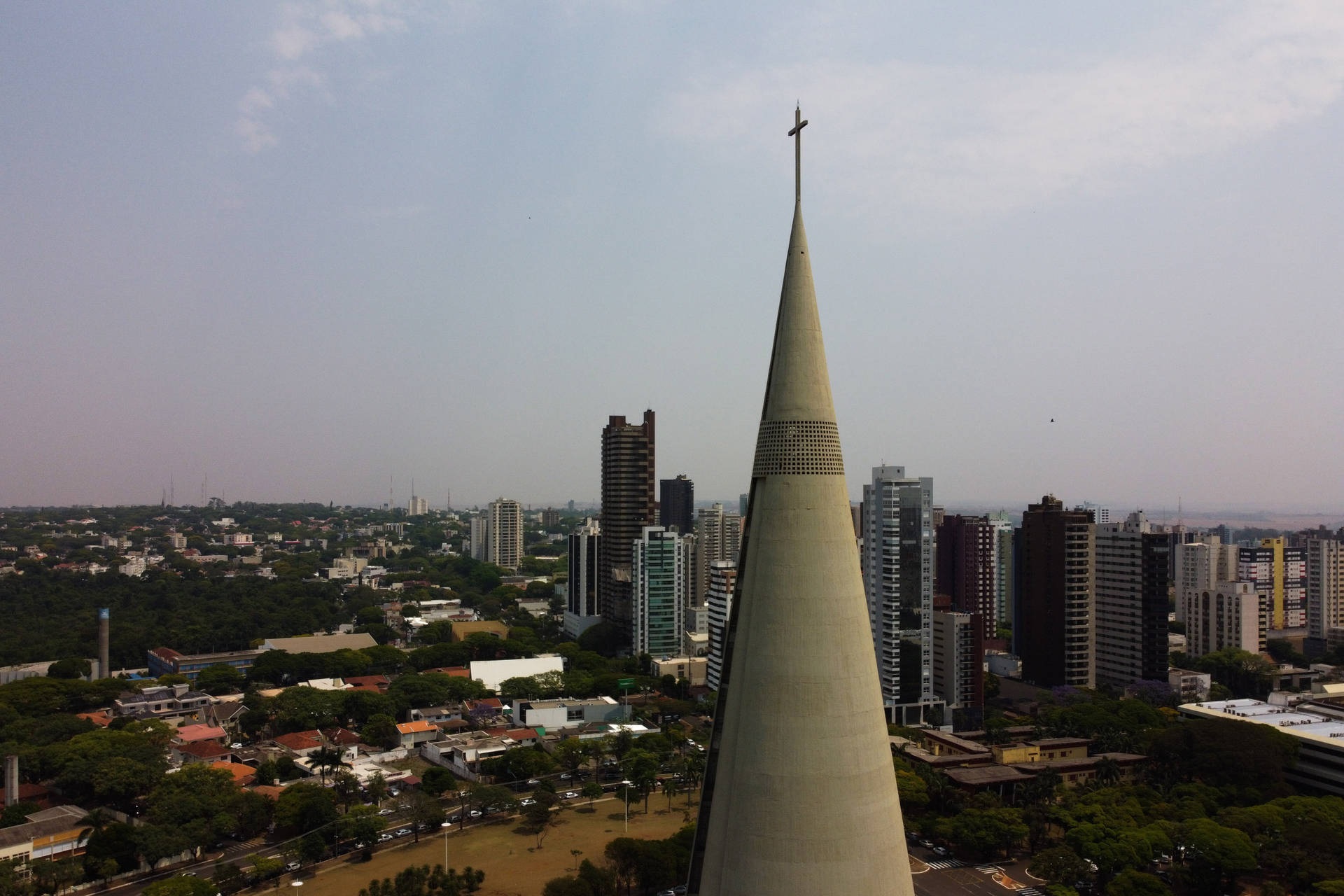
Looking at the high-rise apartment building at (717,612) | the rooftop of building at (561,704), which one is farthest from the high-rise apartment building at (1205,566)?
the rooftop of building at (561,704)

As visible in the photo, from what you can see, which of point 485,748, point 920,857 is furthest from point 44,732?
point 920,857

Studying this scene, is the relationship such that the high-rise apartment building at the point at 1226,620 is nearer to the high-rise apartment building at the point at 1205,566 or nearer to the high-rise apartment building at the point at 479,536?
the high-rise apartment building at the point at 1205,566

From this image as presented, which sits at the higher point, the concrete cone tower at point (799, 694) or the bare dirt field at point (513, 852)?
the concrete cone tower at point (799, 694)

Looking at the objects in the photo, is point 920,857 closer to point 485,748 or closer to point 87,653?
point 485,748

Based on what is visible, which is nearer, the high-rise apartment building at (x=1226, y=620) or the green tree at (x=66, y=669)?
the green tree at (x=66, y=669)

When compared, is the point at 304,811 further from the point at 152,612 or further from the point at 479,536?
the point at 479,536

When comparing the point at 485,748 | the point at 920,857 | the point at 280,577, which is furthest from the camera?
the point at 280,577

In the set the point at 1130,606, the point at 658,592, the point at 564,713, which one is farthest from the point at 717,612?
the point at 1130,606
